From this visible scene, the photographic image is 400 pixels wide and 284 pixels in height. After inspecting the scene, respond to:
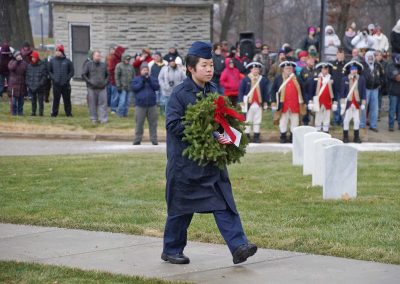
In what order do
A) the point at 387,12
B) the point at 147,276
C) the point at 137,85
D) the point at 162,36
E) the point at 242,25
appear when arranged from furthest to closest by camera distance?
the point at 387,12, the point at 242,25, the point at 162,36, the point at 137,85, the point at 147,276

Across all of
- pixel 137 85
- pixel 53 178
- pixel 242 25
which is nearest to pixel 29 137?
pixel 137 85

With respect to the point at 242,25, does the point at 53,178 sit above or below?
below

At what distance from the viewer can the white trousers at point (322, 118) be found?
22875 millimetres

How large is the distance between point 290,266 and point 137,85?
12227mm

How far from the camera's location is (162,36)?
96.9 feet

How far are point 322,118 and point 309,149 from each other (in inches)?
365

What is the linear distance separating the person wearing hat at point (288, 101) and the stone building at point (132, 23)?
24.1 ft

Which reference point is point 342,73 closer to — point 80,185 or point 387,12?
point 80,185

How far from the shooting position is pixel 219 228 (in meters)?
8.07

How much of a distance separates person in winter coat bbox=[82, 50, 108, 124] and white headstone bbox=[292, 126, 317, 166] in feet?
32.6

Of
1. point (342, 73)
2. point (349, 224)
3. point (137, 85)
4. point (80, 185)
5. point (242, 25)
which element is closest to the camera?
point (349, 224)

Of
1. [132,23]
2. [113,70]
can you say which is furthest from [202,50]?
[132,23]

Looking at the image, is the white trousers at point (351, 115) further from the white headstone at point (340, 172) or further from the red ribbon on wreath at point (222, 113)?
the red ribbon on wreath at point (222, 113)

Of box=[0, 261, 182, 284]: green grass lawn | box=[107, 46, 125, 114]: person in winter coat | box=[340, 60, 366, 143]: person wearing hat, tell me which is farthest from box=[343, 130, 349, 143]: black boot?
box=[0, 261, 182, 284]: green grass lawn
